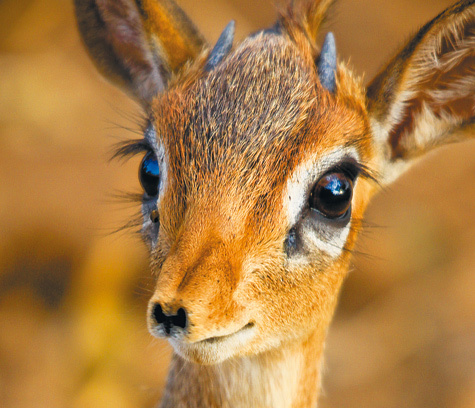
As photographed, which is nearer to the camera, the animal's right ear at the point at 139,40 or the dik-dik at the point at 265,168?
the dik-dik at the point at 265,168

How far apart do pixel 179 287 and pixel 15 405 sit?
4067 millimetres

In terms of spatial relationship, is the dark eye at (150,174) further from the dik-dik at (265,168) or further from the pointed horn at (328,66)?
the pointed horn at (328,66)

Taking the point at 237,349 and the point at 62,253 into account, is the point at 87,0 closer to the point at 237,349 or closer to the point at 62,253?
the point at 237,349

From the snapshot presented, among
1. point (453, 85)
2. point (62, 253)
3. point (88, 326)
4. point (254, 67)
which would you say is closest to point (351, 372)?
point (88, 326)

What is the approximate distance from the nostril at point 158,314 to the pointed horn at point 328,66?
1.16 metres

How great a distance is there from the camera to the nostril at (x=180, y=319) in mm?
1939

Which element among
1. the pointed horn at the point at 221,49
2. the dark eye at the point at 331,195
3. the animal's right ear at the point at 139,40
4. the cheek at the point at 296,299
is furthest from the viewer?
the animal's right ear at the point at 139,40

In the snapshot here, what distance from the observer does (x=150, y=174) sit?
2.49 m

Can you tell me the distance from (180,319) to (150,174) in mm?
727

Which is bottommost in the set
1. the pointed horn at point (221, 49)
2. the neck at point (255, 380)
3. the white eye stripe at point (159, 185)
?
the neck at point (255, 380)

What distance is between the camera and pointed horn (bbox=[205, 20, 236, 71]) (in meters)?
2.59

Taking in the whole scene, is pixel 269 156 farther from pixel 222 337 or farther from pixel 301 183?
pixel 222 337

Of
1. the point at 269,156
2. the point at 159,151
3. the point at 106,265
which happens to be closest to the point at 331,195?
the point at 269,156

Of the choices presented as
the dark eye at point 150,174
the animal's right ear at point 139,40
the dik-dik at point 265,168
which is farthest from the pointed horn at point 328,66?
the dark eye at point 150,174
